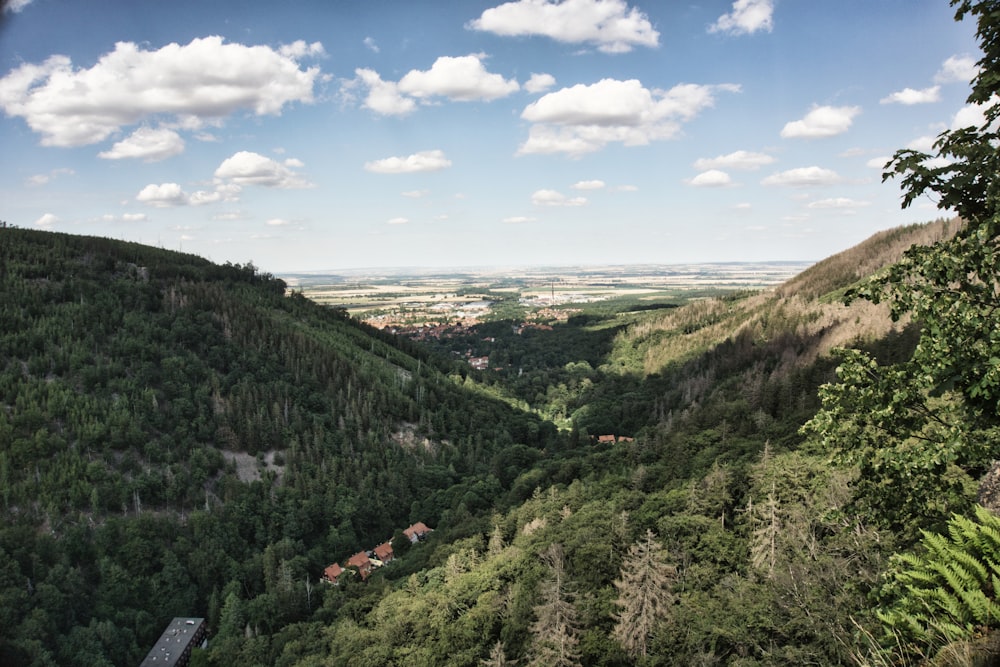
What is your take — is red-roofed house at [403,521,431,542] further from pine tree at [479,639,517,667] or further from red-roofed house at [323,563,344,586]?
pine tree at [479,639,517,667]

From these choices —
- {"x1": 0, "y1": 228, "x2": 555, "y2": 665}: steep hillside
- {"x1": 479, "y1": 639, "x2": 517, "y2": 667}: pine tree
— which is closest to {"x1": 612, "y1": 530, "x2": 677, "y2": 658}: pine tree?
{"x1": 479, "y1": 639, "x2": 517, "y2": 667}: pine tree

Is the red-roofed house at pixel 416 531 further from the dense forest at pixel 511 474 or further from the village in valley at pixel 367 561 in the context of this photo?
the dense forest at pixel 511 474

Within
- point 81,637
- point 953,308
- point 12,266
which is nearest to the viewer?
point 953,308

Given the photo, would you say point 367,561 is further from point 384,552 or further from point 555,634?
point 555,634

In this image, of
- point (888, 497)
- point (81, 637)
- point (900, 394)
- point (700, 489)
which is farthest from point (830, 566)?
point (81, 637)

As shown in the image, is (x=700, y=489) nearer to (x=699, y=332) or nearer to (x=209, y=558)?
(x=209, y=558)
